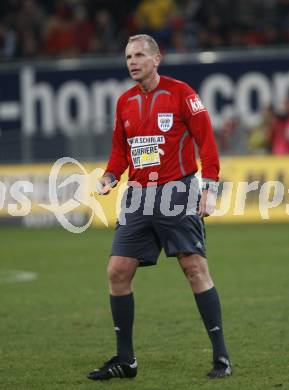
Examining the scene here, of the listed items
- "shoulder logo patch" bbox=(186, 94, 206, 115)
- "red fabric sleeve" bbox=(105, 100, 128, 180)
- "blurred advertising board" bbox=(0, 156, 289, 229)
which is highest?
"shoulder logo patch" bbox=(186, 94, 206, 115)

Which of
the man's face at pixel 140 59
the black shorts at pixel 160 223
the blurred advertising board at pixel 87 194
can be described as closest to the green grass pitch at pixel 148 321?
the black shorts at pixel 160 223

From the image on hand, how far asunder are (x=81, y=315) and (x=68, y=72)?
1165 cm

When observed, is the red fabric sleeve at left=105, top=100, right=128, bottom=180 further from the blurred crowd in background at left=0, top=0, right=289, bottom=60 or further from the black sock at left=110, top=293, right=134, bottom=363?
the blurred crowd in background at left=0, top=0, right=289, bottom=60

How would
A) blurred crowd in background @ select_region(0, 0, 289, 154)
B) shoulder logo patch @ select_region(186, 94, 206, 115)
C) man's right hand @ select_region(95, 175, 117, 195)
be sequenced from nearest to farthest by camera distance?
shoulder logo patch @ select_region(186, 94, 206, 115)
man's right hand @ select_region(95, 175, 117, 195)
blurred crowd in background @ select_region(0, 0, 289, 154)

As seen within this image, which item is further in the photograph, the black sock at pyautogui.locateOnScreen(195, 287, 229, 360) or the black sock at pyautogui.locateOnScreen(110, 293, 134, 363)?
the black sock at pyautogui.locateOnScreen(110, 293, 134, 363)

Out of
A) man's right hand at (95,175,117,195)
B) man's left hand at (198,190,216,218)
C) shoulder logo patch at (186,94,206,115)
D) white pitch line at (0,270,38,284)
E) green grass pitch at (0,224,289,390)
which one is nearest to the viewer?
man's left hand at (198,190,216,218)

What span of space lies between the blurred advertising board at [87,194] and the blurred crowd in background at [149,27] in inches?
135

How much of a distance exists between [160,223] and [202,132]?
0.65 metres

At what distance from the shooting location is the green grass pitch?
6.66 m

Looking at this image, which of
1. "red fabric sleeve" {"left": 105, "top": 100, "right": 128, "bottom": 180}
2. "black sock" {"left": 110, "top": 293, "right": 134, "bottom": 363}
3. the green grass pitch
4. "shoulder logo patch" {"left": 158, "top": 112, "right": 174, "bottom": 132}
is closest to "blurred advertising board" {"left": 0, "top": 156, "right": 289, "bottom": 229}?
the green grass pitch

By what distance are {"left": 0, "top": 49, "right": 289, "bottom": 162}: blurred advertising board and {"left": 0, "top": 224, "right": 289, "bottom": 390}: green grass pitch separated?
11.7ft

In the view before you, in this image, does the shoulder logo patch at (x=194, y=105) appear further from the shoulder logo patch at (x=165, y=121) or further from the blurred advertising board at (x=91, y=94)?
the blurred advertising board at (x=91, y=94)

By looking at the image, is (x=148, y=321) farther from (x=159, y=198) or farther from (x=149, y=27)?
(x=149, y=27)

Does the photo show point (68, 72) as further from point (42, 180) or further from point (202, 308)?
point (202, 308)
